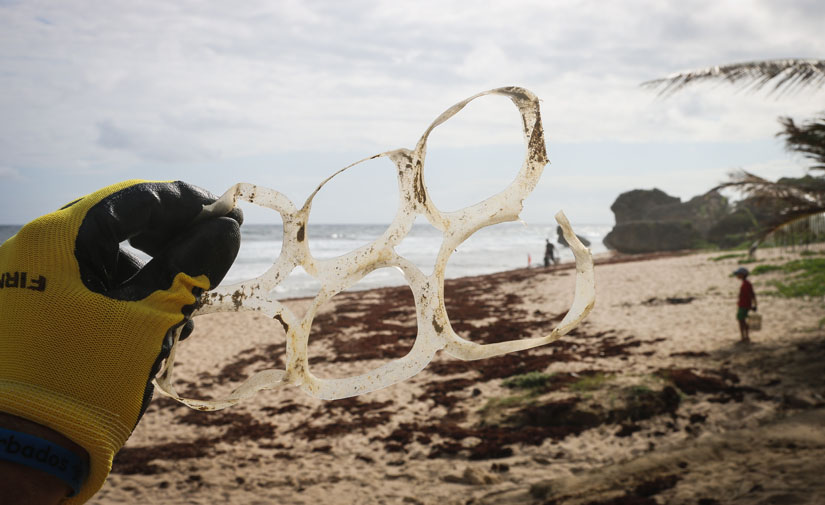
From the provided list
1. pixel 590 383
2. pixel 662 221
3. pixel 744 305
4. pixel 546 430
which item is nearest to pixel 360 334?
pixel 590 383

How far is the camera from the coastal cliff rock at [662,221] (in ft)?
117

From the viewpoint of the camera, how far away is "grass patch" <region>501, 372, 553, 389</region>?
8562 mm

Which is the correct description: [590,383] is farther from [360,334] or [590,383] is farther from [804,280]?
[804,280]

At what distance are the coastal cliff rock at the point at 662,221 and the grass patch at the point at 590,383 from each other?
25.9 m

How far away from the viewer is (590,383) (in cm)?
815

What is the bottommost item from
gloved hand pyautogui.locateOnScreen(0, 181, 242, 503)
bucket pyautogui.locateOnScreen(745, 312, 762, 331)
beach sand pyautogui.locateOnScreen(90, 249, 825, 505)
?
beach sand pyautogui.locateOnScreen(90, 249, 825, 505)

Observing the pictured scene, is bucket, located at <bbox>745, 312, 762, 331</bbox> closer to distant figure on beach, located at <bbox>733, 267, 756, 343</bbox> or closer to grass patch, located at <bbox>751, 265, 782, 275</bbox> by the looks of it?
distant figure on beach, located at <bbox>733, 267, 756, 343</bbox>

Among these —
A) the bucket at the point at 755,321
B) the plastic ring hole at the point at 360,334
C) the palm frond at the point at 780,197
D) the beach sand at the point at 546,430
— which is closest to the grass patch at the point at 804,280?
the beach sand at the point at 546,430

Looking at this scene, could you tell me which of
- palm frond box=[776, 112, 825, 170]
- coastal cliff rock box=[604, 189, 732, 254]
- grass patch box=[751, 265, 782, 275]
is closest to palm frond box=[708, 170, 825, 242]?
palm frond box=[776, 112, 825, 170]

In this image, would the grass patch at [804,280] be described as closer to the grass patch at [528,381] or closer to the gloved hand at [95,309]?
the grass patch at [528,381]

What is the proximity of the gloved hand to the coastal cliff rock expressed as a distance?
3332cm

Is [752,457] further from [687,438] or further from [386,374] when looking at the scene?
[386,374]

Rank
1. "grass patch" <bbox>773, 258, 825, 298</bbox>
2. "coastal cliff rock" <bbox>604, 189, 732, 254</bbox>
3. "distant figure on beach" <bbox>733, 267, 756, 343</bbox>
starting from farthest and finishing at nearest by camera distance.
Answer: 1. "coastal cliff rock" <bbox>604, 189, 732, 254</bbox>
2. "grass patch" <bbox>773, 258, 825, 298</bbox>
3. "distant figure on beach" <bbox>733, 267, 756, 343</bbox>

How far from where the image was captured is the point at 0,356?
1.32m
